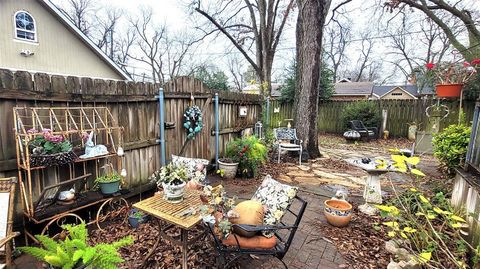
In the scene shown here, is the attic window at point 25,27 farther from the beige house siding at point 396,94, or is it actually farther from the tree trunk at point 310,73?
the beige house siding at point 396,94

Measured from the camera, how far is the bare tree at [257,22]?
1135 centimetres

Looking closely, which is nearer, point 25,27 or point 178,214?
point 178,214

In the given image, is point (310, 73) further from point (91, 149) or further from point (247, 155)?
point (91, 149)

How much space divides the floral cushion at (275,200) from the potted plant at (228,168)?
222 cm

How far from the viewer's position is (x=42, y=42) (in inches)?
323

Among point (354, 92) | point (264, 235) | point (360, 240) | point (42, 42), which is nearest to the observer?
point (264, 235)

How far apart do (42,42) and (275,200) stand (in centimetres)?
1004

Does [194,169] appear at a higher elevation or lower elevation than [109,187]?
higher

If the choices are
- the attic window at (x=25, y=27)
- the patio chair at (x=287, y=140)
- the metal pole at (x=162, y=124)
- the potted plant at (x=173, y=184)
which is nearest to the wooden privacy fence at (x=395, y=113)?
the patio chair at (x=287, y=140)

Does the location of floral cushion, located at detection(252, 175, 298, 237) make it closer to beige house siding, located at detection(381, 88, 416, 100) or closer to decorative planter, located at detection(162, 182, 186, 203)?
decorative planter, located at detection(162, 182, 186, 203)

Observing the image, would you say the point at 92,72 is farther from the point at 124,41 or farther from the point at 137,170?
the point at 124,41

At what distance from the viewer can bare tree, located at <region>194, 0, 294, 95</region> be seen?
11352 mm

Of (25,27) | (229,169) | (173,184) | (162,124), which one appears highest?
(25,27)

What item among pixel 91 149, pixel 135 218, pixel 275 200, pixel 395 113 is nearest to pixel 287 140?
pixel 275 200
